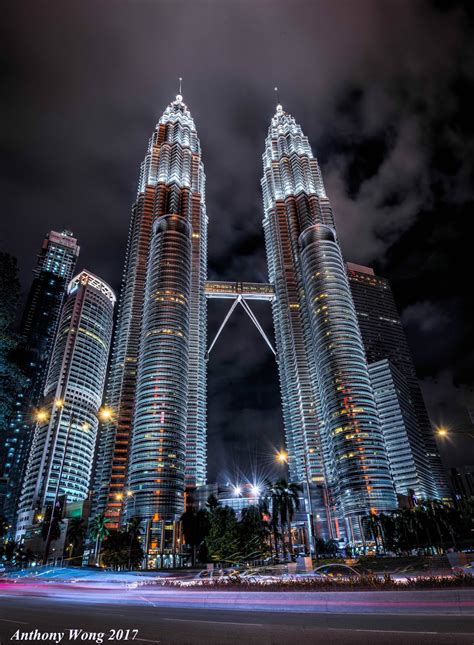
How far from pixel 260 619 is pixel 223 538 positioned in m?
50.3

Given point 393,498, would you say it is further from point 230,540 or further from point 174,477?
point 230,540

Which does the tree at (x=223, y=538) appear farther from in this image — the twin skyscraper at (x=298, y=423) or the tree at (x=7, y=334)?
the twin skyscraper at (x=298, y=423)

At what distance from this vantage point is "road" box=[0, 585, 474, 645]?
11.5m

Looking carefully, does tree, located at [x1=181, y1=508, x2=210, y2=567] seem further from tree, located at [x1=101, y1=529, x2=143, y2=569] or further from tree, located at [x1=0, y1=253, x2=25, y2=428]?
tree, located at [x1=0, y1=253, x2=25, y2=428]

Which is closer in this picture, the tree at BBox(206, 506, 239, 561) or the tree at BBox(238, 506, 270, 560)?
the tree at BBox(206, 506, 239, 561)

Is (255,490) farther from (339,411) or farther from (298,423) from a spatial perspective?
(339,411)

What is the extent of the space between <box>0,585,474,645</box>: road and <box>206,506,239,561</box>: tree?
4298cm

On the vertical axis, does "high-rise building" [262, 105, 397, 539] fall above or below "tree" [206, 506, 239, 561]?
above

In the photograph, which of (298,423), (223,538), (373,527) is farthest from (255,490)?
(223,538)

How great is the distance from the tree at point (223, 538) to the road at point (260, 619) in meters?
43.0

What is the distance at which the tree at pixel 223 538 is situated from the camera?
59.0m

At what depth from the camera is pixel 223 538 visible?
59969 mm

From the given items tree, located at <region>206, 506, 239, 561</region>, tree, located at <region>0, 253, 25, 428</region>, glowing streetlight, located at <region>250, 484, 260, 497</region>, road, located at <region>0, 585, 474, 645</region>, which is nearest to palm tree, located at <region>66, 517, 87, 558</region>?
tree, located at <region>206, 506, 239, 561</region>

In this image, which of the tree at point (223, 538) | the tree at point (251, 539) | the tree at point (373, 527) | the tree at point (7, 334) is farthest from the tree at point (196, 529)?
the tree at point (7, 334)
